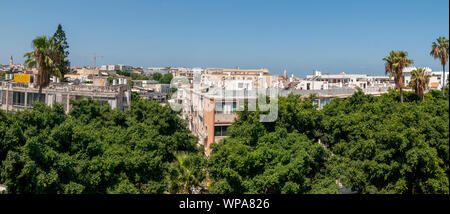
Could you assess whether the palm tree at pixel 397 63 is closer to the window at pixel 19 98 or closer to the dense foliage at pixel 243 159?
the dense foliage at pixel 243 159

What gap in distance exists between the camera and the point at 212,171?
703 inches

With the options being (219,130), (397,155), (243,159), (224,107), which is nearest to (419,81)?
(224,107)

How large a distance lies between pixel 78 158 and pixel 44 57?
12492 millimetres

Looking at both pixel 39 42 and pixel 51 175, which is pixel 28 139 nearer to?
pixel 51 175

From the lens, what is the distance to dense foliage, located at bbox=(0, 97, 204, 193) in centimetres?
1400

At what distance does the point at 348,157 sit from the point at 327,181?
119 inches

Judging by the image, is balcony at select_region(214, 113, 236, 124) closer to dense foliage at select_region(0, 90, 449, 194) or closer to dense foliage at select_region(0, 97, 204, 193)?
dense foliage at select_region(0, 97, 204, 193)

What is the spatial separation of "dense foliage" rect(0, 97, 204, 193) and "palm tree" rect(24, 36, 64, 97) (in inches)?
218

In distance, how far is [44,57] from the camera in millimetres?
25203

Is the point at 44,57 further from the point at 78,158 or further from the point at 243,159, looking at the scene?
the point at 243,159

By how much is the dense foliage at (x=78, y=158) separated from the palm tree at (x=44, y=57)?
18.1 ft

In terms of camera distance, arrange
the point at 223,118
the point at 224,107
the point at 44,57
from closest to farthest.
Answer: the point at 44,57
the point at 223,118
the point at 224,107
